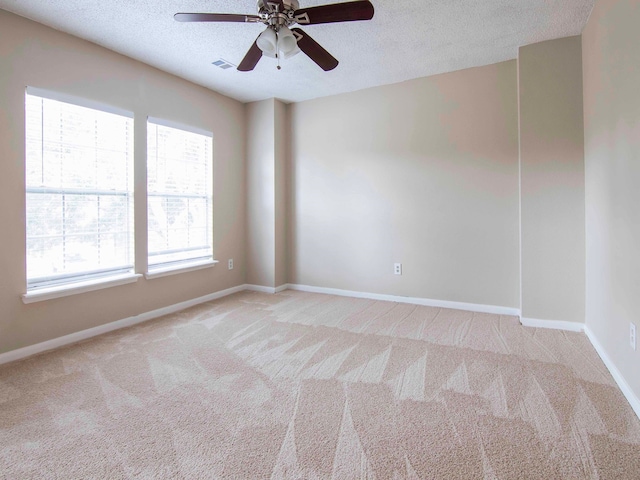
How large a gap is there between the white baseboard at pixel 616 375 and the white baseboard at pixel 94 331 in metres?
3.86

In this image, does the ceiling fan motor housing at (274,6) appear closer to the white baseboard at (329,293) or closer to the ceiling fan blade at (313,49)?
the ceiling fan blade at (313,49)

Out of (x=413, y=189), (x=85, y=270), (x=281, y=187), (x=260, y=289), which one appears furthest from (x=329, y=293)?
(x=85, y=270)

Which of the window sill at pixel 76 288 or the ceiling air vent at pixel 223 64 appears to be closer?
the window sill at pixel 76 288

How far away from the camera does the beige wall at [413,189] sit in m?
3.56

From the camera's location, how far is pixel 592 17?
8.52 feet

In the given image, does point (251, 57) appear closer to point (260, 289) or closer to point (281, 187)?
point (281, 187)

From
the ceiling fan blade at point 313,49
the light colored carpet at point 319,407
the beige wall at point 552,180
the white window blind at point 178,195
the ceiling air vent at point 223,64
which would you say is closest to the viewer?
the light colored carpet at point 319,407

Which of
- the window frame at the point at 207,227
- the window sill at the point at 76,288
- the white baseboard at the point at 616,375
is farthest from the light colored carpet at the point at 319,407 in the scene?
the window frame at the point at 207,227

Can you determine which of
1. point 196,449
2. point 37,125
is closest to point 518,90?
point 196,449

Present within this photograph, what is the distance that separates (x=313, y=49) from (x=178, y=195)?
238 cm

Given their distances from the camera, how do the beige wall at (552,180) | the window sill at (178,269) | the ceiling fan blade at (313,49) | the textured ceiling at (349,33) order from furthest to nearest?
1. the window sill at (178,269)
2. the beige wall at (552,180)
3. the textured ceiling at (349,33)
4. the ceiling fan blade at (313,49)

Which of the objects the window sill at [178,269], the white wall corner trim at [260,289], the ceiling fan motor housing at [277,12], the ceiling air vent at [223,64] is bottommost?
A: the white wall corner trim at [260,289]

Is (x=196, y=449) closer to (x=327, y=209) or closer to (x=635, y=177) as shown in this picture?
(x=635, y=177)

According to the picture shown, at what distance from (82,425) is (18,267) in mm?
1564
